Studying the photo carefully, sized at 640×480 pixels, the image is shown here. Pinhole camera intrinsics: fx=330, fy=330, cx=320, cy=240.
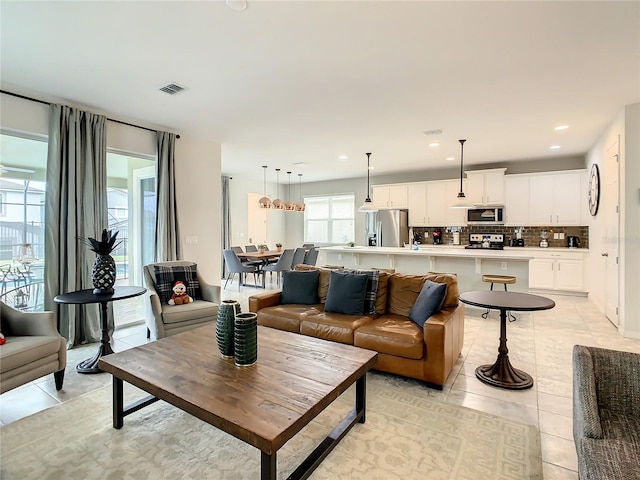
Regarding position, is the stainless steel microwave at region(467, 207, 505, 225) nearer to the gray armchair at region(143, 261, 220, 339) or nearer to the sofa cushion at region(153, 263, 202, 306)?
the gray armchair at region(143, 261, 220, 339)

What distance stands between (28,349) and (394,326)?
284 cm

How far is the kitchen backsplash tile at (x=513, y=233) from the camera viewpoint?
670 centimetres

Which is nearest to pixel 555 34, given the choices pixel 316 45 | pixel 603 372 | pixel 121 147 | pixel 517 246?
pixel 316 45

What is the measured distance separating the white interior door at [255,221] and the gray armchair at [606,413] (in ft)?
27.0

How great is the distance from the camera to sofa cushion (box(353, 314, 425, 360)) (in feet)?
8.87

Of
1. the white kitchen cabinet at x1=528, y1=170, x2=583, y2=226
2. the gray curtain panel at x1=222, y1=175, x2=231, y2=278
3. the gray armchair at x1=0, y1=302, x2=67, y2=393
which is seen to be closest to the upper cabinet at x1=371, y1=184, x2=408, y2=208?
the white kitchen cabinet at x1=528, y1=170, x2=583, y2=226

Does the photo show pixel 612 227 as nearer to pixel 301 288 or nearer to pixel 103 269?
pixel 301 288

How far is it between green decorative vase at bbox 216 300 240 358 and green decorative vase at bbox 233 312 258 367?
0.11 meters

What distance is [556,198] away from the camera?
6.58m

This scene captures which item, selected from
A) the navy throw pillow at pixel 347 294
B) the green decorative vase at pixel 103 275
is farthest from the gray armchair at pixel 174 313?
the navy throw pillow at pixel 347 294

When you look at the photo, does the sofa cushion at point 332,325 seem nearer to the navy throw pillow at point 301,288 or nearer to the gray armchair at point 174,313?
the navy throw pillow at point 301,288

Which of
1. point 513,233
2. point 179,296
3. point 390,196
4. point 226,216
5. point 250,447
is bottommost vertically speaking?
point 250,447

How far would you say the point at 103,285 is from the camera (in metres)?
3.16

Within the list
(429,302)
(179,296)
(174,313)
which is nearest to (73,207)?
(179,296)
